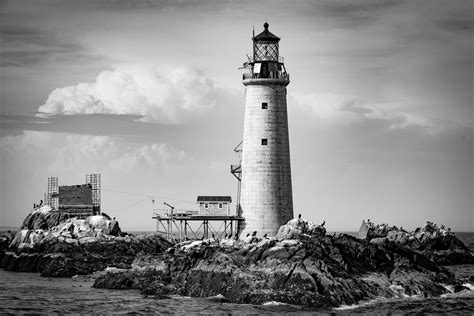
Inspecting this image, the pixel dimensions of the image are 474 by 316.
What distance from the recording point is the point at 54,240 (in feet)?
216

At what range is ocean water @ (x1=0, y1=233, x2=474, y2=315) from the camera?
144 feet

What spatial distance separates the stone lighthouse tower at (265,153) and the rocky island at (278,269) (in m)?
4.28

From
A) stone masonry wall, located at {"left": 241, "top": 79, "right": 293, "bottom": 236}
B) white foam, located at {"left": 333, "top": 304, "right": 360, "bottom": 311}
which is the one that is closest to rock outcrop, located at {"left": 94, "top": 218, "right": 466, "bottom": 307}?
white foam, located at {"left": 333, "top": 304, "right": 360, "bottom": 311}

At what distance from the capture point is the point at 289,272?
46469 millimetres

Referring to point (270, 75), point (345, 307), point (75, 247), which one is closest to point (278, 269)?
point (345, 307)

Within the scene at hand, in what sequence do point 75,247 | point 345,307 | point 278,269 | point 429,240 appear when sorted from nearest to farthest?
1. point 345,307
2. point 278,269
3. point 75,247
4. point 429,240

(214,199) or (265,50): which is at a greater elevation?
(265,50)

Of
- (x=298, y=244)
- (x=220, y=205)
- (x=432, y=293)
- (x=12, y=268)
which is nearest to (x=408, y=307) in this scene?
(x=432, y=293)

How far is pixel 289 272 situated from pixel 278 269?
915mm

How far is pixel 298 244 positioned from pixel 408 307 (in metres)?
8.26

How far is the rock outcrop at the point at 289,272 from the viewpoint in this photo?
45.8 meters

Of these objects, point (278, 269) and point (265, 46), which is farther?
point (265, 46)

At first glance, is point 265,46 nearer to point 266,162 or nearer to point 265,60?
point 265,60


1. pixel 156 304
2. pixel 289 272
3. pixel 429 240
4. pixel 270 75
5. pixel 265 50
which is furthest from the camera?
pixel 429 240
